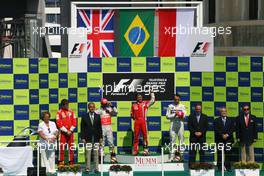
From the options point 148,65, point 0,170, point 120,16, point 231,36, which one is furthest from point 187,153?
point 231,36

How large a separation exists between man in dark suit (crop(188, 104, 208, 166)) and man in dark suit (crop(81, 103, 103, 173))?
2.48 m

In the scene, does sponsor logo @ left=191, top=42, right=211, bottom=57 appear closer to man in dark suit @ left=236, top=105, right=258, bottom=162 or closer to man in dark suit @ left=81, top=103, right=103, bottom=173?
man in dark suit @ left=236, top=105, right=258, bottom=162

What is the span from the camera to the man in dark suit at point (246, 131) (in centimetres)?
1888

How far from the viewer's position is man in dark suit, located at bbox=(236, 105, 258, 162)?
61.9 feet

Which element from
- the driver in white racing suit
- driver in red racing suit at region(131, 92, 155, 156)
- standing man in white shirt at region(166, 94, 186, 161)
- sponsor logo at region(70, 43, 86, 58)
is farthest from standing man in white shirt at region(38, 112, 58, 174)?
standing man in white shirt at region(166, 94, 186, 161)

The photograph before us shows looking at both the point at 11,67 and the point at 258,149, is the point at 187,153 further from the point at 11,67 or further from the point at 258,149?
the point at 11,67

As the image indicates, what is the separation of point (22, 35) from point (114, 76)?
3317 centimetres

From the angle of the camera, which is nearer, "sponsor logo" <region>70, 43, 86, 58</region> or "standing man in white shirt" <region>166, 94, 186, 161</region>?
"standing man in white shirt" <region>166, 94, 186, 161</region>

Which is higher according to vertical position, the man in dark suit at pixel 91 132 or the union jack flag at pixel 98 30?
the union jack flag at pixel 98 30

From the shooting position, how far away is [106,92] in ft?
66.5

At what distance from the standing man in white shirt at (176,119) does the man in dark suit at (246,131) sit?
5.26ft

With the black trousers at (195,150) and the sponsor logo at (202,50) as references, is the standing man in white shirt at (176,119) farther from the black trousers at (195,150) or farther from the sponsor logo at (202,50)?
the sponsor logo at (202,50)

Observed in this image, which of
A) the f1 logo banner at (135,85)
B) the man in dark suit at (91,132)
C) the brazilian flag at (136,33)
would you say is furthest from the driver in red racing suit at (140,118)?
the brazilian flag at (136,33)

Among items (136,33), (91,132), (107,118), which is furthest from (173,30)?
(91,132)
